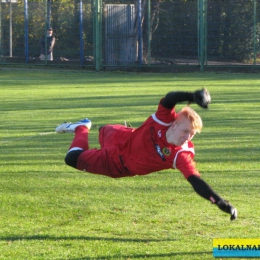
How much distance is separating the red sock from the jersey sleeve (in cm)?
150

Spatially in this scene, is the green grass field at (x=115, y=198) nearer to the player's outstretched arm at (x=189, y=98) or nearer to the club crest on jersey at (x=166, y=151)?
the club crest on jersey at (x=166, y=151)

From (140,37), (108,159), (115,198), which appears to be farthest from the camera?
(140,37)

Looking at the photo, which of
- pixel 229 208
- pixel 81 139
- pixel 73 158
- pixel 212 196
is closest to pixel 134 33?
pixel 81 139

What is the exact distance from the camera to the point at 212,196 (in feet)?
19.1

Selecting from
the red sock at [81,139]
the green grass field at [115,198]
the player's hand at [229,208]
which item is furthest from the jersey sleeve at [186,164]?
the red sock at [81,139]

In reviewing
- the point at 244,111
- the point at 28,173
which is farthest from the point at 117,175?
the point at 244,111

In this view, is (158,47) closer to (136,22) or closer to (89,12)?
(136,22)

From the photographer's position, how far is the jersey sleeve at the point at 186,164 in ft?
20.1

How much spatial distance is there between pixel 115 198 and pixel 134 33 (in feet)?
82.3

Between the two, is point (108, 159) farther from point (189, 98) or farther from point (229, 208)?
point (229, 208)

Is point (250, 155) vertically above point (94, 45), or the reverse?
point (94, 45)

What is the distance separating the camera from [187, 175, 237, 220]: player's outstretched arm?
226 inches

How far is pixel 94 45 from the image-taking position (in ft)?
108

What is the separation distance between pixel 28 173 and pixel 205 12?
75.5 ft
